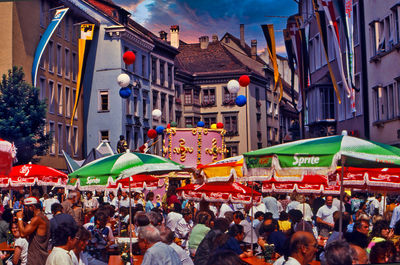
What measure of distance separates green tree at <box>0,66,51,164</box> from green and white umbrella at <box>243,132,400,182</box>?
97.2 feet

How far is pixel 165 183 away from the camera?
3706 centimetres

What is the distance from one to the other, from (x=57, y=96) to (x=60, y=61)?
2.55 m

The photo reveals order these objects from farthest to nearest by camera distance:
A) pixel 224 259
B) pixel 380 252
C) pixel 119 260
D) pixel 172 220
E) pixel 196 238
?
pixel 172 220, pixel 196 238, pixel 119 260, pixel 380 252, pixel 224 259

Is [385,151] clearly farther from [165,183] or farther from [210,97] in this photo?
[210,97]

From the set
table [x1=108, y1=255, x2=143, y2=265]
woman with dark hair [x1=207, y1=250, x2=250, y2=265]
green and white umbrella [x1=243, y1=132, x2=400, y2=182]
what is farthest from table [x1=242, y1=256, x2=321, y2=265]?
woman with dark hair [x1=207, y1=250, x2=250, y2=265]

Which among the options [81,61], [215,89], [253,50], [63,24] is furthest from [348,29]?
[253,50]

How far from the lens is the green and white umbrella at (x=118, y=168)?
1412cm

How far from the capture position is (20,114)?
3922cm

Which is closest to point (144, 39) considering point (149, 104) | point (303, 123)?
point (149, 104)

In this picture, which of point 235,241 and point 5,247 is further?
point 5,247

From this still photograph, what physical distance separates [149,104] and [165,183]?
1039 inches

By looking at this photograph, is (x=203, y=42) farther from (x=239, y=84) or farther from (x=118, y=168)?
(x=118, y=168)

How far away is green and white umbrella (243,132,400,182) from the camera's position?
10258mm

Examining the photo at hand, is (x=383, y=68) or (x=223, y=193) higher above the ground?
(x=383, y=68)
